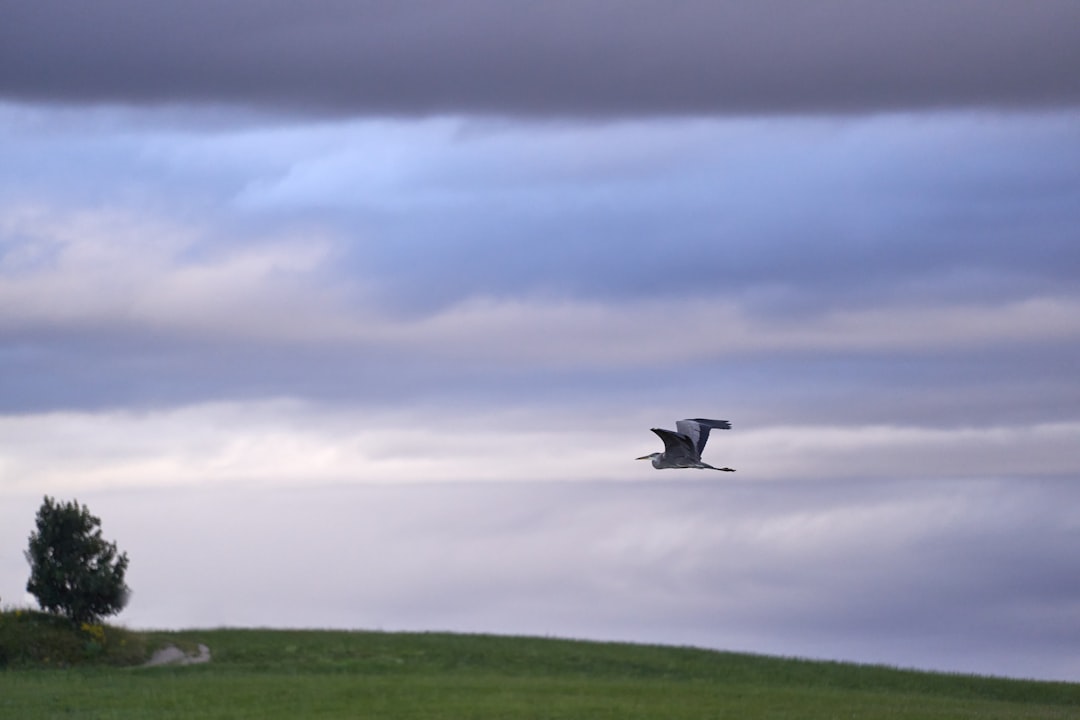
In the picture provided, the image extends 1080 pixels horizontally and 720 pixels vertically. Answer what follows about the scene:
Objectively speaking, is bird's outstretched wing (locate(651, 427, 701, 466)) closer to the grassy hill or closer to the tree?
the grassy hill

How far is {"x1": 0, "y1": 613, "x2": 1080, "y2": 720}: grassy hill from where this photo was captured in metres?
33.0

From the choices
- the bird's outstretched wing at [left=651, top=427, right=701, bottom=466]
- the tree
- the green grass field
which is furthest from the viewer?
the tree

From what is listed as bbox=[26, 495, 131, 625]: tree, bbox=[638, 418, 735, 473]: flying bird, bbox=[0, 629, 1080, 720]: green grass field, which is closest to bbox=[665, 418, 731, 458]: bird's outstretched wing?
bbox=[638, 418, 735, 473]: flying bird

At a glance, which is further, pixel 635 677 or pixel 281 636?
pixel 281 636

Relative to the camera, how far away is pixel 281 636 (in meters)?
46.0

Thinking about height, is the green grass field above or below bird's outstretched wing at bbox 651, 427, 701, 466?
below

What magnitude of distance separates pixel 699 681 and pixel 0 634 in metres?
21.6

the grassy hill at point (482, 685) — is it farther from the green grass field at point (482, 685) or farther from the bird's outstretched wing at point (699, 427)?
the bird's outstretched wing at point (699, 427)

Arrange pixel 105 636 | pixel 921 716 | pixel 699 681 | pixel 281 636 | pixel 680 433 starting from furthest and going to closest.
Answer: pixel 281 636 < pixel 105 636 < pixel 699 681 < pixel 921 716 < pixel 680 433

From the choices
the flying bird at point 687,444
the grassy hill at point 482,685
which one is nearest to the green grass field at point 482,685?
the grassy hill at point 482,685

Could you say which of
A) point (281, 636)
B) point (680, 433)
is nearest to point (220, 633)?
point (281, 636)

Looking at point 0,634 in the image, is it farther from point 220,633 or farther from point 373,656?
point 373,656

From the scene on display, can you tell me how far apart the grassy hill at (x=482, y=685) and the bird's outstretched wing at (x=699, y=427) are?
8779 mm

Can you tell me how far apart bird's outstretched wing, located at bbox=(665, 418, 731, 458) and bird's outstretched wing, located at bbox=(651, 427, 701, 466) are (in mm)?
180
